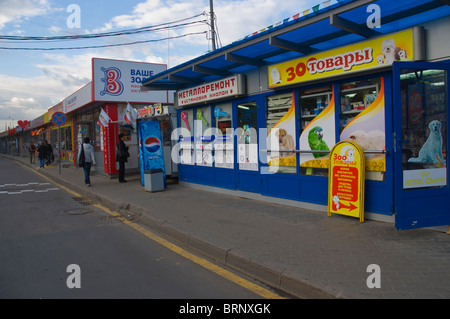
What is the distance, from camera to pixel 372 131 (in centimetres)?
604

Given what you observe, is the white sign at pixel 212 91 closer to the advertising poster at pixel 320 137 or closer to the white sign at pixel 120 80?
the advertising poster at pixel 320 137

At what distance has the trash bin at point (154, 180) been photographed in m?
10.1

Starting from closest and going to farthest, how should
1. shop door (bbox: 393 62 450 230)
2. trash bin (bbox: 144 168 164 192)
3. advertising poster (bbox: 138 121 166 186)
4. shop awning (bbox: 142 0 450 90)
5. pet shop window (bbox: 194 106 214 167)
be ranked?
shop awning (bbox: 142 0 450 90), shop door (bbox: 393 62 450 230), pet shop window (bbox: 194 106 214 167), trash bin (bbox: 144 168 164 192), advertising poster (bbox: 138 121 166 186)

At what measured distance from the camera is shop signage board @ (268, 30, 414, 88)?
5.45 m

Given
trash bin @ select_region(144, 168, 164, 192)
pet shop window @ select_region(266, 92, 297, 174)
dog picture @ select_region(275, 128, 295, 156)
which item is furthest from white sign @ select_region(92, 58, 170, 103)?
dog picture @ select_region(275, 128, 295, 156)

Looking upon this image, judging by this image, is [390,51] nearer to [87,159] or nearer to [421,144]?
[421,144]

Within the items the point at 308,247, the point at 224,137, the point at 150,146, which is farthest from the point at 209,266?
the point at 150,146

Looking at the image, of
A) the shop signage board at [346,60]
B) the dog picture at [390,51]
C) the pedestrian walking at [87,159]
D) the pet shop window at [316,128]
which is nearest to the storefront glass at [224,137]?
the shop signage board at [346,60]

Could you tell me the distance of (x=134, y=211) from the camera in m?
8.00

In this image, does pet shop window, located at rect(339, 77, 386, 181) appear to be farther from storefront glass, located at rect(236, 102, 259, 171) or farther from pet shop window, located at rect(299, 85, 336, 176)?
storefront glass, located at rect(236, 102, 259, 171)

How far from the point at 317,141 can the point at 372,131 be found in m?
1.18

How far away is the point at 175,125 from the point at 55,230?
19.7 ft

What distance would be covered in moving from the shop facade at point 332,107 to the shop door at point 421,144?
0.02 metres

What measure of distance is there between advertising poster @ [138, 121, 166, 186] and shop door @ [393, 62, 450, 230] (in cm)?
763
